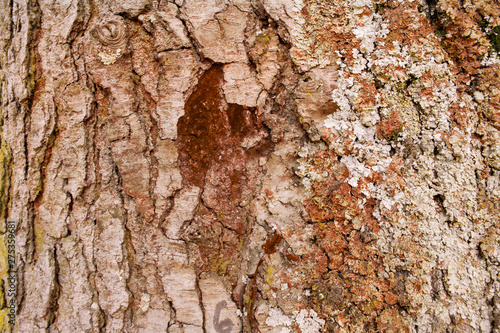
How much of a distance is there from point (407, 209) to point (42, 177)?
1494mm

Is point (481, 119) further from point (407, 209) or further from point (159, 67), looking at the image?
point (159, 67)

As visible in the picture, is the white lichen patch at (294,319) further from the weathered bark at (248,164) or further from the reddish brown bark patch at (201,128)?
the reddish brown bark patch at (201,128)

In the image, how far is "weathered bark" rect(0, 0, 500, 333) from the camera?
1109 mm

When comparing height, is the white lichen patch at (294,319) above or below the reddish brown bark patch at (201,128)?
below

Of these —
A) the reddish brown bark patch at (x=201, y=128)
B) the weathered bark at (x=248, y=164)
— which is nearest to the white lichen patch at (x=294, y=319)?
the weathered bark at (x=248, y=164)

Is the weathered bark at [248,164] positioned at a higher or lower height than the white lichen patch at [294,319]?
higher

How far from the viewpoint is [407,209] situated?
1114 mm

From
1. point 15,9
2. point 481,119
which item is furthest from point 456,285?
point 15,9

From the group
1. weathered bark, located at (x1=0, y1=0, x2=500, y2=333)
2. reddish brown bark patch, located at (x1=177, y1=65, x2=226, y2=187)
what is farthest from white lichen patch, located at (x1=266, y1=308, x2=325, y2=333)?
reddish brown bark patch, located at (x1=177, y1=65, x2=226, y2=187)

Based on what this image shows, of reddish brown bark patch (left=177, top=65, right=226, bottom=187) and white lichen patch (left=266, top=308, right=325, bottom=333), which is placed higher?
reddish brown bark patch (left=177, top=65, right=226, bottom=187)

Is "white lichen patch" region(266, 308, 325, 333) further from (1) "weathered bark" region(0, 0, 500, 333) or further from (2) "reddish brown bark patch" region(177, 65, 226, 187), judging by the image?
(2) "reddish brown bark patch" region(177, 65, 226, 187)

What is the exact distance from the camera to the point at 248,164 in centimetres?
115

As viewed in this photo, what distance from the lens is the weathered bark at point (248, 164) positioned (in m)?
1.11

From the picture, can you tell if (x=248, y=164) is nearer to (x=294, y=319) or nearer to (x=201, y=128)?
(x=201, y=128)
